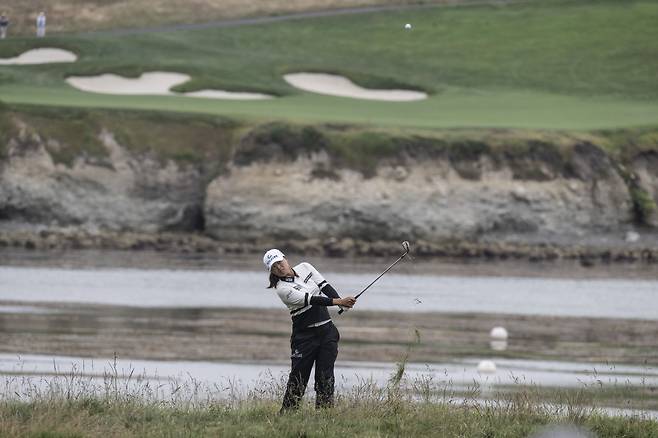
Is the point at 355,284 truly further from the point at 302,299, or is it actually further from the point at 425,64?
the point at 425,64

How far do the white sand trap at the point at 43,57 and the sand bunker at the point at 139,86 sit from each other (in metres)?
4.04

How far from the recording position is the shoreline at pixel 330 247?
4900 cm

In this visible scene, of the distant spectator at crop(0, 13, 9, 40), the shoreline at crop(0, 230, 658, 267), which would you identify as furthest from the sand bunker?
the shoreline at crop(0, 230, 658, 267)

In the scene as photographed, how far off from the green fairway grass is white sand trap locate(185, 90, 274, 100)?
448 mm

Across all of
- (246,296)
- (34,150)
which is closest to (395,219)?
(34,150)

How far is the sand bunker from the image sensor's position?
63219 millimetres

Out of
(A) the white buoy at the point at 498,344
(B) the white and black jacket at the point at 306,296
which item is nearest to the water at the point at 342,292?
(A) the white buoy at the point at 498,344

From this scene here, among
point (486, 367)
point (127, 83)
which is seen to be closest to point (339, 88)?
point (127, 83)

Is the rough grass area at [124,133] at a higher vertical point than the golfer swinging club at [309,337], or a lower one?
lower

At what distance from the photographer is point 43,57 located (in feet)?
225

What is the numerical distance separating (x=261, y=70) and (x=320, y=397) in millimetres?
53561

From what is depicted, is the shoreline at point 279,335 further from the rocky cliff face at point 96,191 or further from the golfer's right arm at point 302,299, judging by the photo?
the rocky cliff face at point 96,191

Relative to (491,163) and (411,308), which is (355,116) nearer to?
(491,163)

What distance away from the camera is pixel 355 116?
5872cm
